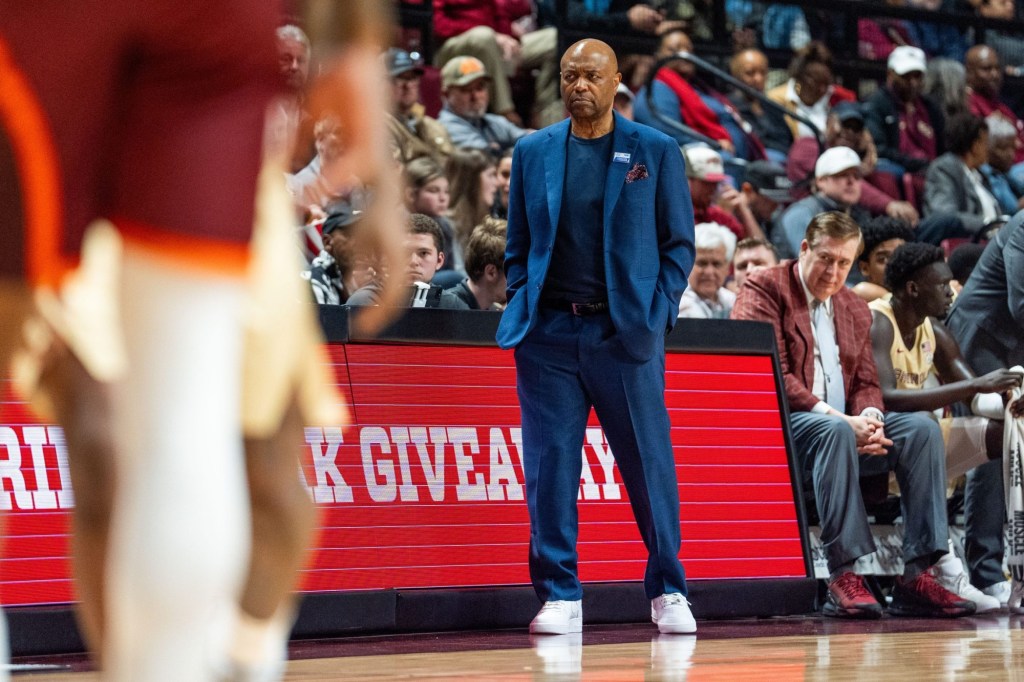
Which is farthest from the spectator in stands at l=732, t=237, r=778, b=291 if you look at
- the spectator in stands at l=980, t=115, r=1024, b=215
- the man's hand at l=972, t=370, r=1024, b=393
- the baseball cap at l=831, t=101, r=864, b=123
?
the spectator in stands at l=980, t=115, r=1024, b=215

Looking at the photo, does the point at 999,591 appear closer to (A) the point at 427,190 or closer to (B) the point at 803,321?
(B) the point at 803,321

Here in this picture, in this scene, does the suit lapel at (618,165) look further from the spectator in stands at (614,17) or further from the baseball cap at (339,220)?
the spectator in stands at (614,17)

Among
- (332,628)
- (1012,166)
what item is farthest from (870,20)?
(332,628)

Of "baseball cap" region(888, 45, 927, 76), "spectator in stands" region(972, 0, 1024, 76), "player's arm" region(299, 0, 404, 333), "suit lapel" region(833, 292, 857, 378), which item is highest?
"spectator in stands" region(972, 0, 1024, 76)

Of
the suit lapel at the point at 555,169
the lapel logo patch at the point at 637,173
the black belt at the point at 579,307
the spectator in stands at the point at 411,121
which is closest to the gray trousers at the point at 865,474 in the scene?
the black belt at the point at 579,307

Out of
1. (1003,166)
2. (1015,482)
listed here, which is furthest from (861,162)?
(1015,482)

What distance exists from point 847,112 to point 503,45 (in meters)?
2.63

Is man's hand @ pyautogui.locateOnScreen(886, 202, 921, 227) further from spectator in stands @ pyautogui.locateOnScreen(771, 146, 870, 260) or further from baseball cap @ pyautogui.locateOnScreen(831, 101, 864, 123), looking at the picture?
spectator in stands @ pyautogui.locateOnScreen(771, 146, 870, 260)

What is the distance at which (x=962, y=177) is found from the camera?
11828mm

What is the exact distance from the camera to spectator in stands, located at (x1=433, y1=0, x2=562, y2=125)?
36.4 feet

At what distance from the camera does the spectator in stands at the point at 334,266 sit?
6758 mm

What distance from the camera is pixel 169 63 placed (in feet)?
5.45

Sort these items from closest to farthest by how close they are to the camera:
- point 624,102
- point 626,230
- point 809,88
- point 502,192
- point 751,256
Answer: point 626,230, point 751,256, point 502,192, point 624,102, point 809,88

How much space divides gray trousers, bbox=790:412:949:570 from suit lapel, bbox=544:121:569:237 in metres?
1.82
